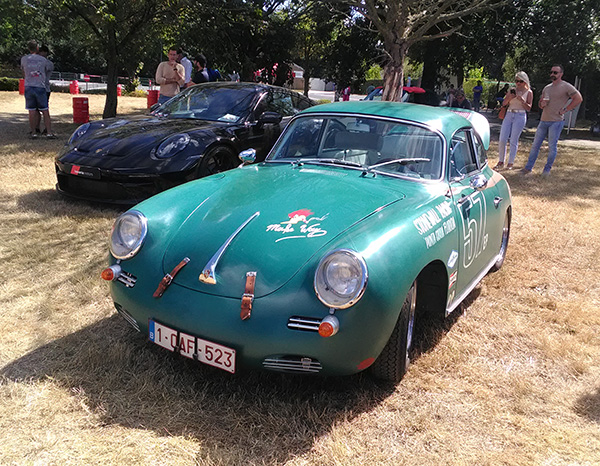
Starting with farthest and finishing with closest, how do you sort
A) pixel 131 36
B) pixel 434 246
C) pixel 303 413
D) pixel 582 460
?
pixel 131 36
pixel 434 246
pixel 303 413
pixel 582 460

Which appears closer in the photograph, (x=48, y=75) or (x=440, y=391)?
(x=440, y=391)

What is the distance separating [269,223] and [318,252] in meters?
0.39

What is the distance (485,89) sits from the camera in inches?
1665

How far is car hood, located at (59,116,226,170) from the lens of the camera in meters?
5.57

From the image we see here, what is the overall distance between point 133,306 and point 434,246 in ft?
5.29

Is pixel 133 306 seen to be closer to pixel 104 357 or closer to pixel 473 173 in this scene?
pixel 104 357

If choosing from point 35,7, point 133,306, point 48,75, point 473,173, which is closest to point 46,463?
point 133,306

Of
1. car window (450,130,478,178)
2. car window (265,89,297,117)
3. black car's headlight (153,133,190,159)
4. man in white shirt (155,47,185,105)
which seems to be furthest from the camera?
man in white shirt (155,47,185,105)

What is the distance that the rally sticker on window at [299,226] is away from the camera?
8.81 feet

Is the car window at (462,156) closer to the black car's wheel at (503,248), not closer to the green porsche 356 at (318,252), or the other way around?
the green porsche 356 at (318,252)

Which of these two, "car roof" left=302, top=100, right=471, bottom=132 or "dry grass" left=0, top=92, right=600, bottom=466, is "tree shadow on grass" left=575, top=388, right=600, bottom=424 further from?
"car roof" left=302, top=100, right=471, bottom=132

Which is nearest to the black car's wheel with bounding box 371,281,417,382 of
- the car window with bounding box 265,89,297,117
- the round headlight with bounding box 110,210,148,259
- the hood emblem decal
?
the hood emblem decal

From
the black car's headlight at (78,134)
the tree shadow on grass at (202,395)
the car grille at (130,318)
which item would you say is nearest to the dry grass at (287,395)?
the tree shadow on grass at (202,395)

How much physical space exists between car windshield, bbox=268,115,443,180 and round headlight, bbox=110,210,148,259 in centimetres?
134
